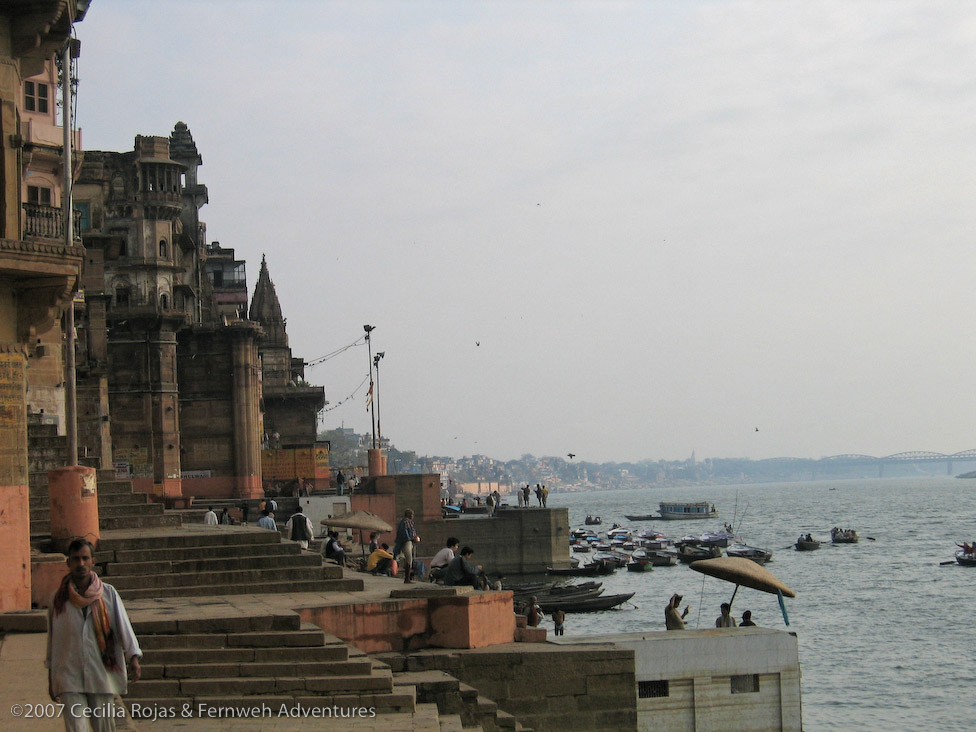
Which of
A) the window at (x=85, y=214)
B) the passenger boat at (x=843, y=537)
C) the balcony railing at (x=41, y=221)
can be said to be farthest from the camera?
the passenger boat at (x=843, y=537)

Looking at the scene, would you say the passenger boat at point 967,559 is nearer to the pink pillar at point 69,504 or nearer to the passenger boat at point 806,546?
the passenger boat at point 806,546

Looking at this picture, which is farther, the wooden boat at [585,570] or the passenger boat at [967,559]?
the passenger boat at [967,559]

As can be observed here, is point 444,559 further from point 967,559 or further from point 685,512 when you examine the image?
point 685,512

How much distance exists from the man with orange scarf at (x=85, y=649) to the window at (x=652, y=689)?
1125 centimetres

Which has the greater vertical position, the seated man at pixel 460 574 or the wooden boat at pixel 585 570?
the seated man at pixel 460 574

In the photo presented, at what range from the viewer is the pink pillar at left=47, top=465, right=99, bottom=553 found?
1650 centimetres

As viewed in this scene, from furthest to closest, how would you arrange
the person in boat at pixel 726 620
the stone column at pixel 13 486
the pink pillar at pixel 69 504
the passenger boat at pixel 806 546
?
the passenger boat at pixel 806 546 < the person in boat at pixel 726 620 < the pink pillar at pixel 69 504 < the stone column at pixel 13 486

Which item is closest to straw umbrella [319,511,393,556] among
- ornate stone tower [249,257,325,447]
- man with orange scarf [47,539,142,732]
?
man with orange scarf [47,539,142,732]

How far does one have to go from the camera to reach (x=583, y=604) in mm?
45062

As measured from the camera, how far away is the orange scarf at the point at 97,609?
7648 millimetres

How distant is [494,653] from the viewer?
15.4 metres

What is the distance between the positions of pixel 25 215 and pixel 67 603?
10.5m

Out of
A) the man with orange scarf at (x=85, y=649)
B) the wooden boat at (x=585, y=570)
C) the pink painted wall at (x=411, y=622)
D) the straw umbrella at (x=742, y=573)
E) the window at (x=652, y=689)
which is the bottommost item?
the wooden boat at (x=585, y=570)

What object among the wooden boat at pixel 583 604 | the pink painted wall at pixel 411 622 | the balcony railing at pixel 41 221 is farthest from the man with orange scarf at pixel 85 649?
the wooden boat at pixel 583 604
